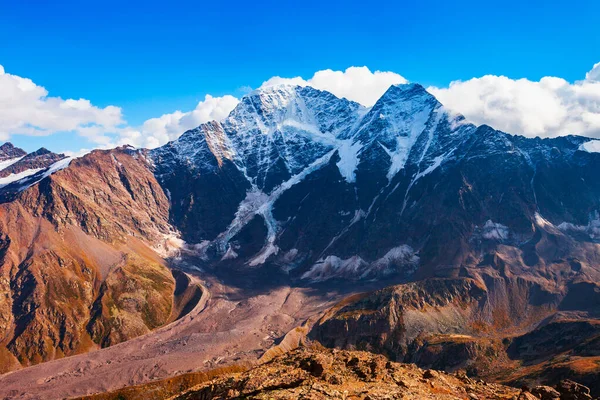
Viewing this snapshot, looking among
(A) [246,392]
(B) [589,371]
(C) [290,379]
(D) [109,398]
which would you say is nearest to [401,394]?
(C) [290,379]

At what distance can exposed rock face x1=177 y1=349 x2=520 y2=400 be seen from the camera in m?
63.0

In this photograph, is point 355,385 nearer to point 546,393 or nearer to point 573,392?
point 546,393

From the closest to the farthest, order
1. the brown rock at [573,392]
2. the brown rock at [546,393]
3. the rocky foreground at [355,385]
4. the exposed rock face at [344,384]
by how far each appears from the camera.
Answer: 1. the exposed rock face at [344,384]
2. the rocky foreground at [355,385]
3. the brown rock at [546,393]
4. the brown rock at [573,392]

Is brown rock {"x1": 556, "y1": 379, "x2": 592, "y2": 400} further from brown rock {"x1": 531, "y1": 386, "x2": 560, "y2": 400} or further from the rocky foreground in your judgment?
brown rock {"x1": 531, "y1": 386, "x2": 560, "y2": 400}

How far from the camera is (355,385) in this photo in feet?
229

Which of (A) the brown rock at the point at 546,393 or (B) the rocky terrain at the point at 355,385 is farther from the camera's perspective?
(A) the brown rock at the point at 546,393

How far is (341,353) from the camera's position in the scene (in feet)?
318

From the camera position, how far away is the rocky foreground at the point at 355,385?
63375 mm

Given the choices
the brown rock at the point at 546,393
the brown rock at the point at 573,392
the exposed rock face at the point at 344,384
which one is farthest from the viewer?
the brown rock at the point at 573,392

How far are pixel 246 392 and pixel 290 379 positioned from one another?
7.56 m

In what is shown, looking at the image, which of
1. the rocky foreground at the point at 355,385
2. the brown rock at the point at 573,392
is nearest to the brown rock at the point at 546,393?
the rocky foreground at the point at 355,385

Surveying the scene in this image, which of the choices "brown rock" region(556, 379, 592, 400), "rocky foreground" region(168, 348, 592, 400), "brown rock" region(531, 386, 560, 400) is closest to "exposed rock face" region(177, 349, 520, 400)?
"rocky foreground" region(168, 348, 592, 400)

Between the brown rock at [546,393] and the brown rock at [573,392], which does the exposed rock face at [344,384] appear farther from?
the brown rock at [573,392]

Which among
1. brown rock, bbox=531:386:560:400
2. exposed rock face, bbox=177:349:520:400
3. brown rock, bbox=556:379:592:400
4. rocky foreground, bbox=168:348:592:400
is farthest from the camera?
brown rock, bbox=556:379:592:400
